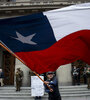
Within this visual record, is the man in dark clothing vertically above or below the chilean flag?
below

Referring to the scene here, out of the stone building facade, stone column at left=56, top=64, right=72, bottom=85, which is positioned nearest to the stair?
stone column at left=56, top=64, right=72, bottom=85

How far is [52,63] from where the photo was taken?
4.35 metres

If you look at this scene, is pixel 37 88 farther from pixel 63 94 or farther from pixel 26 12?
pixel 26 12

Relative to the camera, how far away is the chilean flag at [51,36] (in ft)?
14.6

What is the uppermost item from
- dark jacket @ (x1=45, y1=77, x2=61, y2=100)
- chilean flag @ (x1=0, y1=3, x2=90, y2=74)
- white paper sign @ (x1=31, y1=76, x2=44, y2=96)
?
chilean flag @ (x1=0, y1=3, x2=90, y2=74)

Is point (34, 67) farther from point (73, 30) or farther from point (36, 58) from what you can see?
point (73, 30)

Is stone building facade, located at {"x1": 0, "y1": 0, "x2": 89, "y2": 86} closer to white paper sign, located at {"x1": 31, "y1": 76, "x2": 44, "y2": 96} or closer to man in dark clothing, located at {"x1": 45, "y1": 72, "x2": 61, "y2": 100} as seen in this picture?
white paper sign, located at {"x1": 31, "y1": 76, "x2": 44, "y2": 96}

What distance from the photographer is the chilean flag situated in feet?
14.6

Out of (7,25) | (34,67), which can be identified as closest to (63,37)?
(34,67)

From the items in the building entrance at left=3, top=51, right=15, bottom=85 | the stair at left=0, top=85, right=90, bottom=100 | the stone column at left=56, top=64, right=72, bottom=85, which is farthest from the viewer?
the building entrance at left=3, top=51, right=15, bottom=85

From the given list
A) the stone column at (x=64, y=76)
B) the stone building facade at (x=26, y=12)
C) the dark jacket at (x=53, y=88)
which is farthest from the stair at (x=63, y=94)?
the dark jacket at (x=53, y=88)

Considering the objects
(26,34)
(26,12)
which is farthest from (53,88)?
(26,12)

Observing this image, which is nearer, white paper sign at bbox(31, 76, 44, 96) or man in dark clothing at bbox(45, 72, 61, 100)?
man in dark clothing at bbox(45, 72, 61, 100)

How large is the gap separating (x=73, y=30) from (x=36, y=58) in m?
1.32
